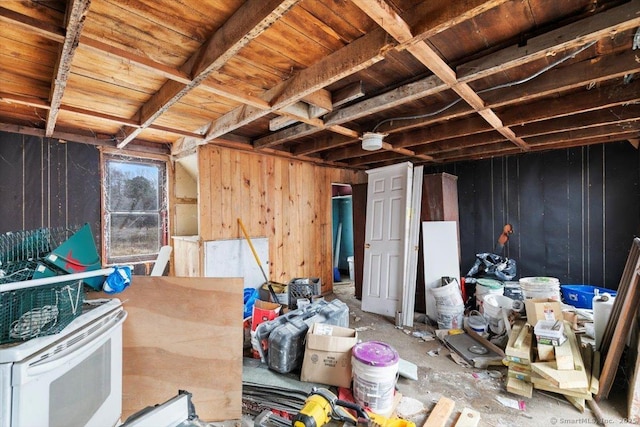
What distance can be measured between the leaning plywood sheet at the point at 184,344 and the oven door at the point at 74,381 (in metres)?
0.36

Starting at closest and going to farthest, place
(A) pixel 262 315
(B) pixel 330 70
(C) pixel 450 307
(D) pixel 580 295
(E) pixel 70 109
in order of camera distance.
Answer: (B) pixel 330 70 < (E) pixel 70 109 < (A) pixel 262 315 < (C) pixel 450 307 < (D) pixel 580 295

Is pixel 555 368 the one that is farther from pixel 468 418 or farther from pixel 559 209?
pixel 559 209

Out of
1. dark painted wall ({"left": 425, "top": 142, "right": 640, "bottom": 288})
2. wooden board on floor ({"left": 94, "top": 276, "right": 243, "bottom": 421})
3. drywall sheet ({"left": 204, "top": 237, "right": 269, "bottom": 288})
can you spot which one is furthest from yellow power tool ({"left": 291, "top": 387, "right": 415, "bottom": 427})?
dark painted wall ({"left": 425, "top": 142, "right": 640, "bottom": 288})

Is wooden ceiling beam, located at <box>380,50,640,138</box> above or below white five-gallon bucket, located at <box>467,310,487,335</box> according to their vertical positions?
above

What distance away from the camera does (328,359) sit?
218 centimetres

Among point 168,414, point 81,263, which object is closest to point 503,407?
point 168,414

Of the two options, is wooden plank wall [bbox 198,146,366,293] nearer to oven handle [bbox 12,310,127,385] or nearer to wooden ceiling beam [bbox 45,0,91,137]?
wooden ceiling beam [bbox 45,0,91,137]

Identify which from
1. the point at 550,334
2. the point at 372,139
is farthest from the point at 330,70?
the point at 550,334

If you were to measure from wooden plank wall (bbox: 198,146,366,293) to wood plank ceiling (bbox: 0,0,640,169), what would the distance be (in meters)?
0.79

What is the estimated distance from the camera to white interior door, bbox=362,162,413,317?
3.71 meters

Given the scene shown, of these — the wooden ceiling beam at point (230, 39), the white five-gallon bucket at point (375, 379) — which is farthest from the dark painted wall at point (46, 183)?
the white five-gallon bucket at point (375, 379)

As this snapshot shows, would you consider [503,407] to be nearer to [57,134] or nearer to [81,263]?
[81,263]

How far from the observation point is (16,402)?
0.92 m

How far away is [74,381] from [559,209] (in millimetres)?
5292
